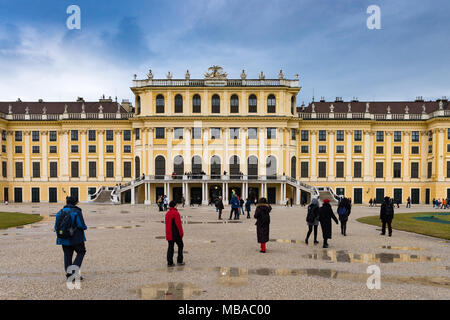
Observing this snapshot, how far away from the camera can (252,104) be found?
2308 inches

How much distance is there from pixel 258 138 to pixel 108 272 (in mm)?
48641

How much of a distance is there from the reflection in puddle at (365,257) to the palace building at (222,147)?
41.2m

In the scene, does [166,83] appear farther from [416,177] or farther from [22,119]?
[416,177]

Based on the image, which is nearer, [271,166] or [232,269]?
[232,269]

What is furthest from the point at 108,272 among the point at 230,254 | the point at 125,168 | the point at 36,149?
the point at 36,149

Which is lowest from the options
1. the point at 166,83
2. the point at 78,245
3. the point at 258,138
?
the point at 78,245

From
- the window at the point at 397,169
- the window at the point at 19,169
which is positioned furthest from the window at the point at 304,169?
the window at the point at 19,169

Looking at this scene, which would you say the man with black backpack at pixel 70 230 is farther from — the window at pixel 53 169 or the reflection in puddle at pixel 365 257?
the window at pixel 53 169

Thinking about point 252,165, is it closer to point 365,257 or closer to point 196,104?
point 196,104

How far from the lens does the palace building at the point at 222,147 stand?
190 feet

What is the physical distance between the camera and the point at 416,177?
61625 mm

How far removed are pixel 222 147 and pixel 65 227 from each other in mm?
49223

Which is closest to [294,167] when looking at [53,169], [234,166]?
[234,166]

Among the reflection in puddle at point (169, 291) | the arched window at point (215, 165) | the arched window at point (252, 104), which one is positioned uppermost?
the arched window at point (252, 104)
